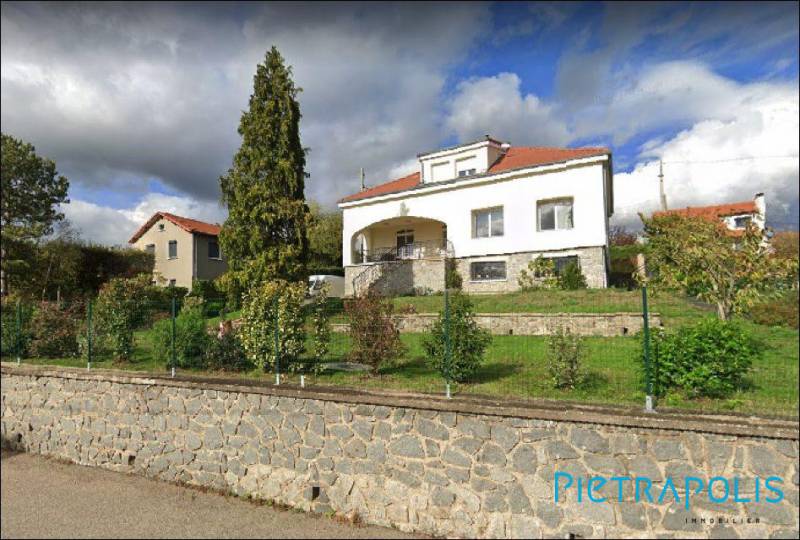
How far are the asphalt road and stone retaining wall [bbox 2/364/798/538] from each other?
0.24m

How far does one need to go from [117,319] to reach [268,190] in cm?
1059

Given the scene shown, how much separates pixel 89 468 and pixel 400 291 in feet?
54.4

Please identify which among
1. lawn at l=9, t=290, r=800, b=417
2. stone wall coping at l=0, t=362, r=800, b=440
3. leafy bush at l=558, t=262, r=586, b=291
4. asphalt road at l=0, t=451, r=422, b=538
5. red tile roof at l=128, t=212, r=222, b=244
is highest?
red tile roof at l=128, t=212, r=222, b=244

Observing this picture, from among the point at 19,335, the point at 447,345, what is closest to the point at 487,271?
the point at 447,345

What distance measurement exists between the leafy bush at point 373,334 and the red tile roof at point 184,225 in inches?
1194

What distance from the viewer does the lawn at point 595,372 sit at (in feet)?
14.5

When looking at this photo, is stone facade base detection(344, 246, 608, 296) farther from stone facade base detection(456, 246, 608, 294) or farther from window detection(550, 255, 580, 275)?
window detection(550, 255, 580, 275)

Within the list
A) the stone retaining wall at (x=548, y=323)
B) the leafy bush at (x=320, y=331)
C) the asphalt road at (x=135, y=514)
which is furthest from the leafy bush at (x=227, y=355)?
the asphalt road at (x=135, y=514)

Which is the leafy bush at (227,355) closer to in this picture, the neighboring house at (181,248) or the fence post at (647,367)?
the fence post at (647,367)

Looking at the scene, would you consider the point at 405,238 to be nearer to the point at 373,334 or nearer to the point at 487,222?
the point at 487,222

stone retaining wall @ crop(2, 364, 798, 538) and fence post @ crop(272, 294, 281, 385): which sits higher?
fence post @ crop(272, 294, 281, 385)

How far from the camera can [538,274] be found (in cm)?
2031

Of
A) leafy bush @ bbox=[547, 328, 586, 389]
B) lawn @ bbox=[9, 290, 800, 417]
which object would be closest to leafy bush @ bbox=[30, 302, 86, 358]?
lawn @ bbox=[9, 290, 800, 417]

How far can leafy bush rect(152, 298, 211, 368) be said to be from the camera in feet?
27.6
